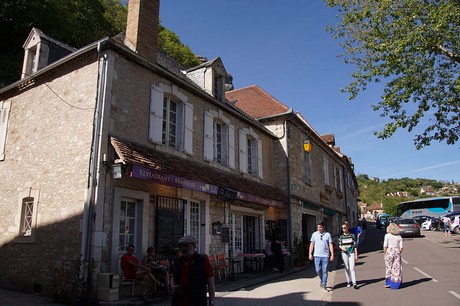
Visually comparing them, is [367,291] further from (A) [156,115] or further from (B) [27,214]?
(B) [27,214]

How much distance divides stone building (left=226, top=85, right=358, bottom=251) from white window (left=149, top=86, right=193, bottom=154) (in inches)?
247

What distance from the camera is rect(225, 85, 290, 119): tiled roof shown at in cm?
1717

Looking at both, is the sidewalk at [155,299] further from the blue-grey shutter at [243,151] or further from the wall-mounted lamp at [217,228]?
the blue-grey shutter at [243,151]

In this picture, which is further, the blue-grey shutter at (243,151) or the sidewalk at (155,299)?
the blue-grey shutter at (243,151)

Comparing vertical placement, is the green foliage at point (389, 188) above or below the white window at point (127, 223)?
above

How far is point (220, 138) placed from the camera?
13.0 metres

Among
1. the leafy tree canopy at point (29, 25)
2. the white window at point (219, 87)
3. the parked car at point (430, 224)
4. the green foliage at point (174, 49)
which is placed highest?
the green foliage at point (174, 49)

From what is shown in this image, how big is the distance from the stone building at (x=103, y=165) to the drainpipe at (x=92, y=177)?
0.8 inches

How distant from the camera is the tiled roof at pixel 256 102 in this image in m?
17.2

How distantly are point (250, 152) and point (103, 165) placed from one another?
312 inches

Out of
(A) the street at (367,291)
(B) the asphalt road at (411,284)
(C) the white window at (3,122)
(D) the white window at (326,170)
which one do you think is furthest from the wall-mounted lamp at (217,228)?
(D) the white window at (326,170)

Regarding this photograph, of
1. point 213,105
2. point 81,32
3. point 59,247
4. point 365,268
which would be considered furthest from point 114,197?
point 81,32

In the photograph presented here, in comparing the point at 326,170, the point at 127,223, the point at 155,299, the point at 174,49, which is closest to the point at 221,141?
the point at 127,223

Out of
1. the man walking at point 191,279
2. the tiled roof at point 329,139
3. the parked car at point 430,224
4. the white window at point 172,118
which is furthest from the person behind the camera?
the parked car at point 430,224
